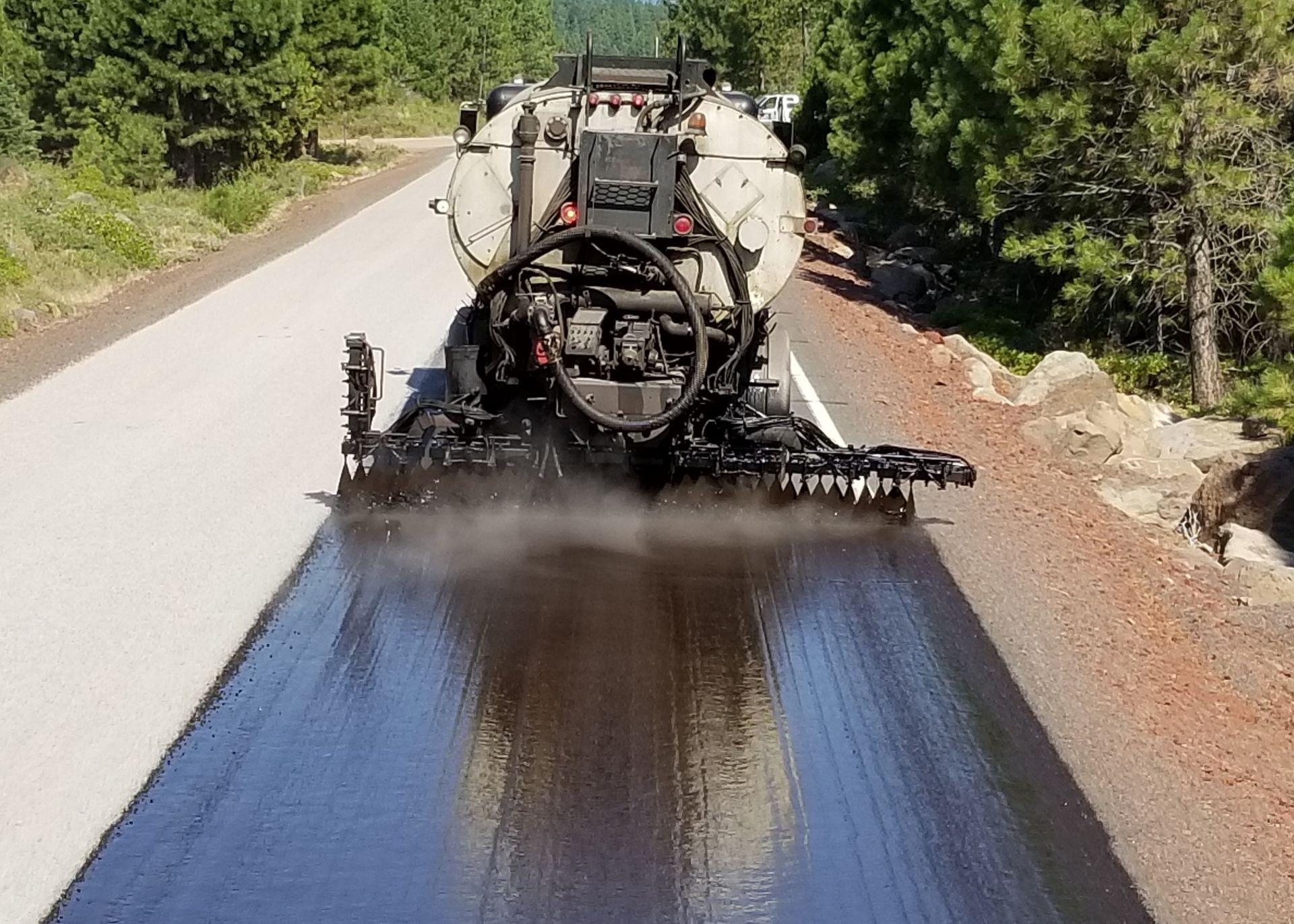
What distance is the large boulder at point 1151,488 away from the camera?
1285 cm

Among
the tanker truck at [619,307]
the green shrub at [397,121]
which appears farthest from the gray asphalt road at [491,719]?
the green shrub at [397,121]

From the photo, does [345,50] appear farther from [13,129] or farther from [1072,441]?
[1072,441]

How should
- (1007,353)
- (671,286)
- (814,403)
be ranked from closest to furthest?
(671,286) < (814,403) < (1007,353)

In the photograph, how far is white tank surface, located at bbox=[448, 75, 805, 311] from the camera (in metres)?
10.1

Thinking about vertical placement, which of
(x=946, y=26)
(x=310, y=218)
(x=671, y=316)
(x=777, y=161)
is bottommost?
(x=310, y=218)

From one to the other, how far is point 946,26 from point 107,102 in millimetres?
20940

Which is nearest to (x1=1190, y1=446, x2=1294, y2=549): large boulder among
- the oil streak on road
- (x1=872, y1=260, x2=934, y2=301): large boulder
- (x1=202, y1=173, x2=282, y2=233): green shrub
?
the oil streak on road

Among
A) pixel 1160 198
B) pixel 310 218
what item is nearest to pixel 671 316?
pixel 1160 198

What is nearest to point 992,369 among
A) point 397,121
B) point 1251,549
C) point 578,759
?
point 1251,549

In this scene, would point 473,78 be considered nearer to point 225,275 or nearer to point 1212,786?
point 225,275

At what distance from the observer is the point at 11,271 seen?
62.4ft

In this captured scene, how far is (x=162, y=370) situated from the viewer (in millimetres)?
14828

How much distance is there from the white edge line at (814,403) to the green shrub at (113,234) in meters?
10.8

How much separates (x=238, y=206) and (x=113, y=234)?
6.19m
